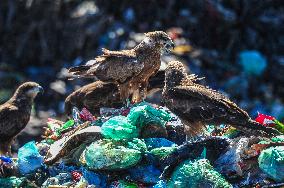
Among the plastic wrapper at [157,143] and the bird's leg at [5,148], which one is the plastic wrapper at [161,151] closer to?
the plastic wrapper at [157,143]

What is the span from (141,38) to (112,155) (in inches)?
303

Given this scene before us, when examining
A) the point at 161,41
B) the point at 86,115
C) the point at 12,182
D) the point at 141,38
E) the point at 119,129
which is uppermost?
the point at 141,38

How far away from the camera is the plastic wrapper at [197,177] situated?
22.7ft

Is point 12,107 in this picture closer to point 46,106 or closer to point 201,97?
point 201,97

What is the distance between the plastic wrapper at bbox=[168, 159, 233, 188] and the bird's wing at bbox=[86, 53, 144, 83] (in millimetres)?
2012

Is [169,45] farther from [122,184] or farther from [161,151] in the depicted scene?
[122,184]

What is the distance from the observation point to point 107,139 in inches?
301

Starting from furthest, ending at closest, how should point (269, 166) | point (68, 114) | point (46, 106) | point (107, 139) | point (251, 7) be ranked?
point (251, 7) < point (46, 106) < point (68, 114) < point (107, 139) < point (269, 166)

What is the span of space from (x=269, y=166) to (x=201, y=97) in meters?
1.00

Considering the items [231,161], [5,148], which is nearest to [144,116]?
[231,161]

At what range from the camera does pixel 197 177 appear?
6.96 metres

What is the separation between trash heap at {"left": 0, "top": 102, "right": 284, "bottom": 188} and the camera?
716 centimetres

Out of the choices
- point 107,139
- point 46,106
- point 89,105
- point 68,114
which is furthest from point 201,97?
point 46,106

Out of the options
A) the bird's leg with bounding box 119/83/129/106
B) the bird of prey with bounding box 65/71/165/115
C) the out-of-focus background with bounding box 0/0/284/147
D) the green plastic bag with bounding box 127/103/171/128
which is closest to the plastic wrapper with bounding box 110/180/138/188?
the green plastic bag with bounding box 127/103/171/128
